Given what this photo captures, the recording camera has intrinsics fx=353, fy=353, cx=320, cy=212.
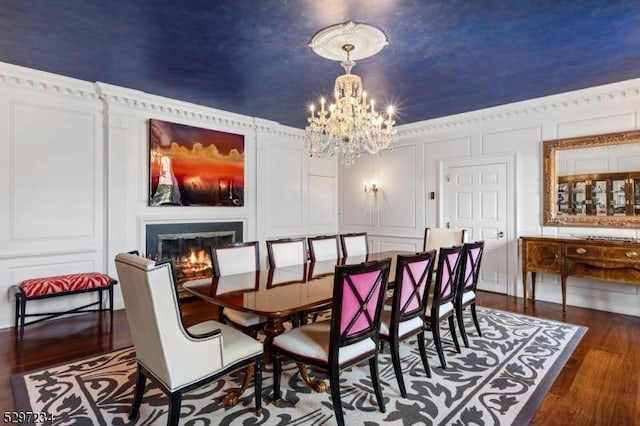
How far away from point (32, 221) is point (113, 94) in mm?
1659

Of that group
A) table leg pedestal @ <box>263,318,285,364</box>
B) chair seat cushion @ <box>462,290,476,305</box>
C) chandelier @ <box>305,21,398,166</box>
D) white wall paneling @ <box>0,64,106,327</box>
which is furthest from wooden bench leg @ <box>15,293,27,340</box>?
chair seat cushion @ <box>462,290,476,305</box>

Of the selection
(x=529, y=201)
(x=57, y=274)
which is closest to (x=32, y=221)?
(x=57, y=274)

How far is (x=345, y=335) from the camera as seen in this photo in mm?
1997

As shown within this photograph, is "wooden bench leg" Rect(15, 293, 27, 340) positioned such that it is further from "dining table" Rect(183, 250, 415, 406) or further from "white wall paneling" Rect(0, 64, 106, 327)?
"dining table" Rect(183, 250, 415, 406)

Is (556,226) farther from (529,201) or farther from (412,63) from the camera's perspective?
(412,63)

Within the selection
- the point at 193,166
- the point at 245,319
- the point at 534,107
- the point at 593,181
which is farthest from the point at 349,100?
the point at 593,181

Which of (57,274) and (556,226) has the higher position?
(556,226)

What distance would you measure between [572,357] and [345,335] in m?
2.19

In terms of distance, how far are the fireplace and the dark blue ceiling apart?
5.78ft

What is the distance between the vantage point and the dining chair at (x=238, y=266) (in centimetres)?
269

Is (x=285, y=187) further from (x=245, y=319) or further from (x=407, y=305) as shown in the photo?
(x=407, y=305)

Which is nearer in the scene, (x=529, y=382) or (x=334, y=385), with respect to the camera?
(x=334, y=385)

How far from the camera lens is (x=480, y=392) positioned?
2.36m

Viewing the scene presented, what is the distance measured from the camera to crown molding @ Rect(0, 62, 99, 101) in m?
3.55
